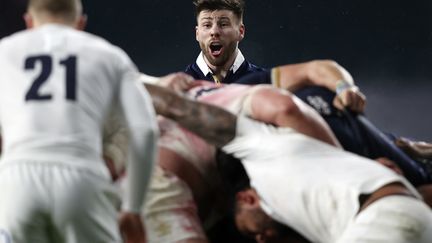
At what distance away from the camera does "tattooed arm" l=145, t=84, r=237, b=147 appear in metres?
2.79

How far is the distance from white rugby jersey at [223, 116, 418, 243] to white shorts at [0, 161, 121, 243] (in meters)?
0.53

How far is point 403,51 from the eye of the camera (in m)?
5.22

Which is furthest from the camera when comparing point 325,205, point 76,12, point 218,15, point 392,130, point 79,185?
point 392,130

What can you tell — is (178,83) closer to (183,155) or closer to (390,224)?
(183,155)

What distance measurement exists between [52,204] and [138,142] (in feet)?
0.78

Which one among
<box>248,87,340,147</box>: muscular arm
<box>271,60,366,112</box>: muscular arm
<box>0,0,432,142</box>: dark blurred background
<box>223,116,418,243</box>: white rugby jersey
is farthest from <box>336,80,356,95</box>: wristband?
<box>0,0,432,142</box>: dark blurred background

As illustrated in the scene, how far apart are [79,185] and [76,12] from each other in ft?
1.48

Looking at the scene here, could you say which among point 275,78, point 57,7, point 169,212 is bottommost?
point 169,212

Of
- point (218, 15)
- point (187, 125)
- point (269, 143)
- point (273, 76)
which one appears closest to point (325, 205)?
point (269, 143)

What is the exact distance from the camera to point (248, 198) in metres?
2.82

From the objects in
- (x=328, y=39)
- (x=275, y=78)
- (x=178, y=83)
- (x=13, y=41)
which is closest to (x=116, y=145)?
(x=178, y=83)

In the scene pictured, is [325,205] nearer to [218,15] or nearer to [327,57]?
[218,15]

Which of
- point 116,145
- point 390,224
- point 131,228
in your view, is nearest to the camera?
point 131,228

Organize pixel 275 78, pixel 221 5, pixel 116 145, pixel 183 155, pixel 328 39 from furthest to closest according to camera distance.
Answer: pixel 328 39 < pixel 221 5 < pixel 275 78 < pixel 183 155 < pixel 116 145
